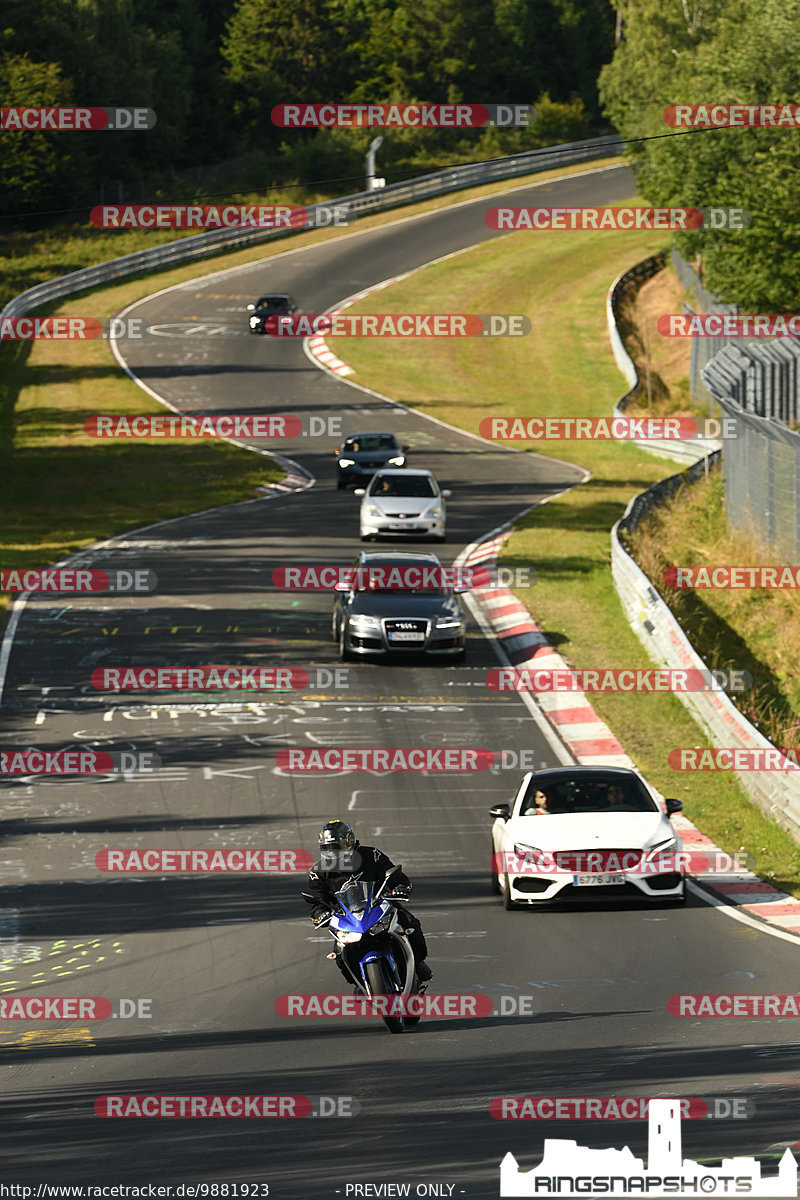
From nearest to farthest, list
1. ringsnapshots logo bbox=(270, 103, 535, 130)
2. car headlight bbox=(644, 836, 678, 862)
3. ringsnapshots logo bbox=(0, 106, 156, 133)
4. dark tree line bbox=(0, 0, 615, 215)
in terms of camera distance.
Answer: car headlight bbox=(644, 836, 678, 862) → ringsnapshots logo bbox=(0, 106, 156, 133) → dark tree line bbox=(0, 0, 615, 215) → ringsnapshots logo bbox=(270, 103, 535, 130)

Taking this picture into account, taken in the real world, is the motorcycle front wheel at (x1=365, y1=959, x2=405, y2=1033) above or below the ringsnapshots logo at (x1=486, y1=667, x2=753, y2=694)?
above

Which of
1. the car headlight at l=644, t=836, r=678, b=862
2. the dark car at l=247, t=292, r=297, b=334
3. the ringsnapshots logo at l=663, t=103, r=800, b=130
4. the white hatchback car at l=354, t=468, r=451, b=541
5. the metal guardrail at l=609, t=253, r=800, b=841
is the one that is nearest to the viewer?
the car headlight at l=644, t=836, r=678, b=862

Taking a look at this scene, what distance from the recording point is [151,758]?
66.0 feet

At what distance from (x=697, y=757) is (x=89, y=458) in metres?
29.3

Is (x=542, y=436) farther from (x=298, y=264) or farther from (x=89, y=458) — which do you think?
(x=298, y=264)

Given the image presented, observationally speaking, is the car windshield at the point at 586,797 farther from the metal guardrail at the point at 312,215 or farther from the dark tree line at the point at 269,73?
the dark tree line at the point at 269,73

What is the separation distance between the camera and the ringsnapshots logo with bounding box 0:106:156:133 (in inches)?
3054

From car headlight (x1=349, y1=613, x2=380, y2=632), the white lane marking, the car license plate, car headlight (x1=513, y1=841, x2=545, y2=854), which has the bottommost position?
car headlight (x1=349, y1=613, x2=380, y2=632)

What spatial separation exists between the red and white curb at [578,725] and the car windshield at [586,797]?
119 cm

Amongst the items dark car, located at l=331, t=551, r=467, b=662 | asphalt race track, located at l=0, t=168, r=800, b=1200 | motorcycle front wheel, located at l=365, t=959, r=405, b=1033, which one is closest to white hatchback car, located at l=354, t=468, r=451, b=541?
asphalt race track, located at l=0, t=168, r=800, b=1200

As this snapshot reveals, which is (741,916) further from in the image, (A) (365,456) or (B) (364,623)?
(A) (365,456)

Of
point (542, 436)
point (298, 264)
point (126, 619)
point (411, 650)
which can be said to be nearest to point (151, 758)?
point (411, 650)

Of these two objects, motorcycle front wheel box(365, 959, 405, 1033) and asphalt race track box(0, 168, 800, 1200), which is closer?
asphalt race track box(0, 168, 800, 1200)

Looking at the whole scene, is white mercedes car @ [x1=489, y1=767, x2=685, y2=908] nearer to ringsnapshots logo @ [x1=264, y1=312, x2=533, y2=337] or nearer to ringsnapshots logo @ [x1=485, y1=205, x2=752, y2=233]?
ringsnapshots logo @ [x1=264, y1=312, x2=533, y2=337]
